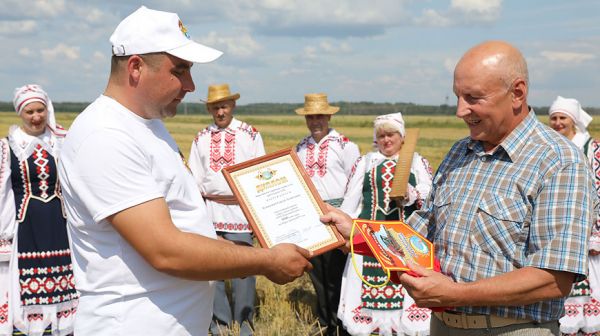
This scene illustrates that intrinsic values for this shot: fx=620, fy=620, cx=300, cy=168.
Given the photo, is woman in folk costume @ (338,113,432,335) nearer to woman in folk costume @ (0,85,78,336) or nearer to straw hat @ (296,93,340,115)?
straw hat @ (296,93,340,115)

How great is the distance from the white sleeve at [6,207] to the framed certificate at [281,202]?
346cm

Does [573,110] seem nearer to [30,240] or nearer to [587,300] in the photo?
[587,300]

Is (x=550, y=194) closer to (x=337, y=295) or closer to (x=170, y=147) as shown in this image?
(x=170, y=147)

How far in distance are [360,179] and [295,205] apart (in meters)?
3.15

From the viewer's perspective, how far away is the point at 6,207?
557 centimetres

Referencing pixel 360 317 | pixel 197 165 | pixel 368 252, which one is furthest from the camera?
pixel 197 165

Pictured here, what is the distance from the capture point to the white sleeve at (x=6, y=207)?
18.1ft

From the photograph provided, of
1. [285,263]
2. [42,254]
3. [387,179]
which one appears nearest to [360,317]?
[387,179]

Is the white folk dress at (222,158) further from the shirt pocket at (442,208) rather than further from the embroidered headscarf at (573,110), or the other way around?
the shirt pocket at (442,208)

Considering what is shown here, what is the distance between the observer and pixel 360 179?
6051 millimetres

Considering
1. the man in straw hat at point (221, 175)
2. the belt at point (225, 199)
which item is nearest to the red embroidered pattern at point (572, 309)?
the man in straw hat at point (221, 175)

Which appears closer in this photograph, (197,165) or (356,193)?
(356,193)

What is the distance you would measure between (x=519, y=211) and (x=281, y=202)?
107 cm

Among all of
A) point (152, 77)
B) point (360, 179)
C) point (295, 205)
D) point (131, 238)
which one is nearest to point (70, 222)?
point (131, 238)
